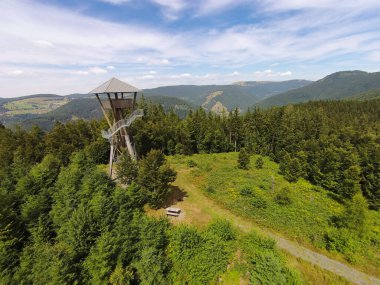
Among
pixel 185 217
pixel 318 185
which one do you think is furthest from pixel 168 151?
pixel 318 185

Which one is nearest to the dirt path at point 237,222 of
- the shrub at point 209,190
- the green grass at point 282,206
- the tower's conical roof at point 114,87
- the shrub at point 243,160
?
the green grass at point 282,206

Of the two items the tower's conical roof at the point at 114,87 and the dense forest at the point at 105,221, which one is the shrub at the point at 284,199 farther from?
the tower's conical roof at the point at 114,87

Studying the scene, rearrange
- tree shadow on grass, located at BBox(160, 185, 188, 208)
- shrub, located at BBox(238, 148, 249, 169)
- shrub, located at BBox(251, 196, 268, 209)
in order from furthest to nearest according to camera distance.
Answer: shrub, located at BBox(238, 148, 249, 169) < tree shadow on grass, located at BBox(160, 185, 188, 208) < shrub, located at BBox(251, 196, 268, 209)

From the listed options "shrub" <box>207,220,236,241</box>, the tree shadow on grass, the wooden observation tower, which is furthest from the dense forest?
the wooden observation tower

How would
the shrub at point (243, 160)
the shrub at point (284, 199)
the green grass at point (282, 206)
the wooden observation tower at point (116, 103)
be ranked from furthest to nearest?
1. the shrub at point (243, 160)
2. the shrub at point (284, 199)
3. the wooden observation tower at point (116, 103)
4. the green grass at point (282, 206)

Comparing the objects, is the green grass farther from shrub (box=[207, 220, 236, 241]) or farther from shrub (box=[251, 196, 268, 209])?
shrub (box=[207, 220, 236, 241])

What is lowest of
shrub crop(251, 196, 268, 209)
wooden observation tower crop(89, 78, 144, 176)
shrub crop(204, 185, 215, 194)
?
shrub crop(251, 196, 268, 209)

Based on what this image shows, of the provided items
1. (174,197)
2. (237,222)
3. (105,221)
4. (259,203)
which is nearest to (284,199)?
(259,203)

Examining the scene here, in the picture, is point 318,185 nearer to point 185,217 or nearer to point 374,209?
point 374,209
